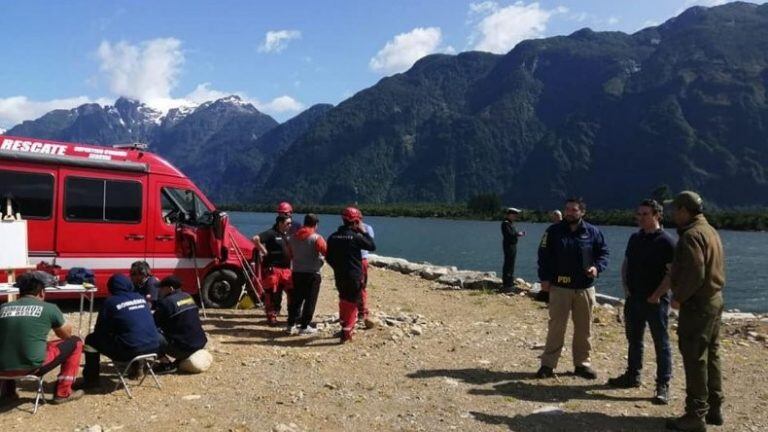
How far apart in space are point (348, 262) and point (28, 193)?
5323 mm

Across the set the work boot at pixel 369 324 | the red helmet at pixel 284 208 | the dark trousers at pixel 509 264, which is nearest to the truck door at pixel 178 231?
the red helmet at pixel 284 208

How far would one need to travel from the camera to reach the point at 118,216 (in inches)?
427

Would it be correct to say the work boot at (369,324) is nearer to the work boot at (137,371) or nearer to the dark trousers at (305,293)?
the dark trousers at (305,293)

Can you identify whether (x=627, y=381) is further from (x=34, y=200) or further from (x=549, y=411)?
(x=34, y=200)

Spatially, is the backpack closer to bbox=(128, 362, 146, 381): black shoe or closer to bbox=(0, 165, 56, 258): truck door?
bbox=(0, 165, 56, 258): truck door

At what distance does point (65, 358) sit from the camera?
6.21m

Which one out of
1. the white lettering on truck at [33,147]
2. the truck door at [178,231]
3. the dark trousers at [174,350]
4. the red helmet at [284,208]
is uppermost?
the white lettering on truck at [33,147]

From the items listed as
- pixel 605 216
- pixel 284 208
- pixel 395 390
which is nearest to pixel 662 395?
pixel 395 390

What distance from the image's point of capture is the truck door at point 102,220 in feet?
34.1

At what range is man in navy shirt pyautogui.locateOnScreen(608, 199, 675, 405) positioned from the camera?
665 centimetres

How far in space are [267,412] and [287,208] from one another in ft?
16.3

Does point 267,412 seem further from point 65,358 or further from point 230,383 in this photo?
point 65,358

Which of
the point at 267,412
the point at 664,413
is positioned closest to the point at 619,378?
the point at 664,413

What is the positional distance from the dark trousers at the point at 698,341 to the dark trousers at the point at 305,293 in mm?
5311
